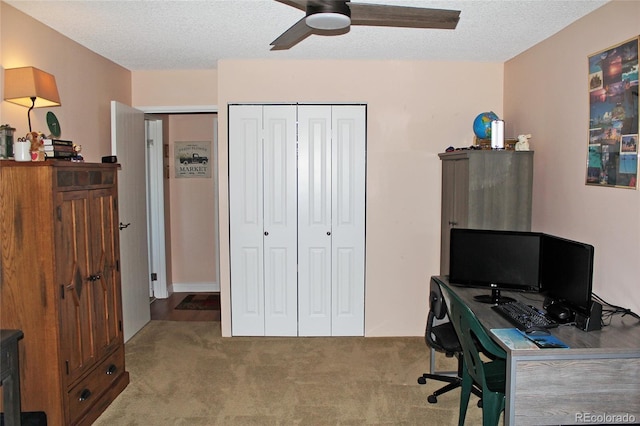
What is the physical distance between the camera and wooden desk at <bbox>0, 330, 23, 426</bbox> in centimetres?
205

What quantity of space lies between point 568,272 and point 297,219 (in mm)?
2403

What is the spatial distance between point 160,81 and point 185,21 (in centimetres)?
173

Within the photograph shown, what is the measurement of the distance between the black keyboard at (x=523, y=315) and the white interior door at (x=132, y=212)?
3.17m

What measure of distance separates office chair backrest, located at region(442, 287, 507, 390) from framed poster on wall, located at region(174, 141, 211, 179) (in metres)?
4.09

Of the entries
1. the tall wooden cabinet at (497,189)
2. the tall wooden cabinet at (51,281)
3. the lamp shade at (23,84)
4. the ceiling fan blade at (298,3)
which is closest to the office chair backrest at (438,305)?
the tall wooden cabinet at (497,189)

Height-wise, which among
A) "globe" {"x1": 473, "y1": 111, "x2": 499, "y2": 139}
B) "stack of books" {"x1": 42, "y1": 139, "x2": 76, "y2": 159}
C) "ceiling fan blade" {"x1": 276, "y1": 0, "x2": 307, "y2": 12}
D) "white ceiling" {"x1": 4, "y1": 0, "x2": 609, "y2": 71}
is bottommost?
"stack of books" {"x1": 42, "y1": 139, "x2": 76, "y2": 159}

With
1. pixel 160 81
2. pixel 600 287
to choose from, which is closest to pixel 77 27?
pixel 160 81

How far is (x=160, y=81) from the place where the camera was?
4785mm

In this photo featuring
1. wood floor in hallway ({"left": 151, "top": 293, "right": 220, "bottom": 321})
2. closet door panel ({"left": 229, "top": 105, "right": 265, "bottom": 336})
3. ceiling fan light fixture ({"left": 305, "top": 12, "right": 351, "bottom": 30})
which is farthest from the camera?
wood floor in hallway ({"left": 151, "top": 293, "right": 220, "bottom": 321})

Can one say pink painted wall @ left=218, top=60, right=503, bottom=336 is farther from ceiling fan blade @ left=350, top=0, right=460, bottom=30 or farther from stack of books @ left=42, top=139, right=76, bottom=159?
ceiling fan blade @ left=350, top=0, right=460, bottom=30

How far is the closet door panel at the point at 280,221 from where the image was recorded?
14.5 ft

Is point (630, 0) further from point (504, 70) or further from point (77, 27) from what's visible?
point (77, 27)

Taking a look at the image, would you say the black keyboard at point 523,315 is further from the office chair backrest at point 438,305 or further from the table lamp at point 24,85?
the table lamp at point 24,85

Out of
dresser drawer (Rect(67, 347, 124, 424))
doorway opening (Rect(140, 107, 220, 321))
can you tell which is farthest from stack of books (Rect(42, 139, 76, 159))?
doorway opening (Rect(140, 107, 220, 321))
